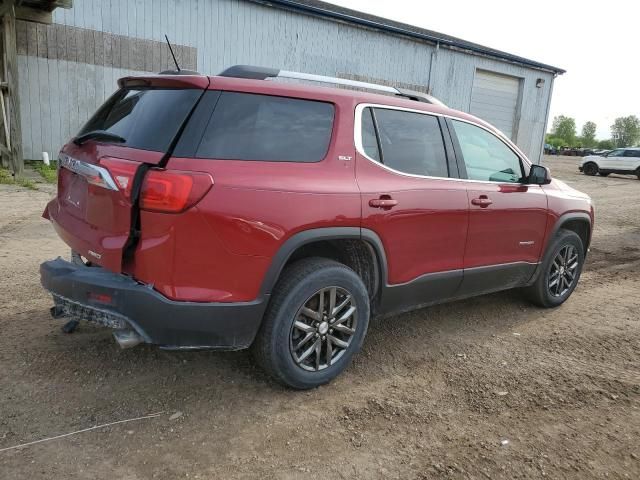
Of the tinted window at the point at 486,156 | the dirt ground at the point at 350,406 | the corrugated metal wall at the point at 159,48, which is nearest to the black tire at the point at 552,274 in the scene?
the dirt ground at the point at 350,406

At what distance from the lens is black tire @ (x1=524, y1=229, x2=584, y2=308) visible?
487 centimetres

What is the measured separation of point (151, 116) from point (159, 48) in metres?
12.1

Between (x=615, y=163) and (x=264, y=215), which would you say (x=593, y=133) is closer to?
(x=615, y=163)

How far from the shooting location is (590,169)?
91.4 ft

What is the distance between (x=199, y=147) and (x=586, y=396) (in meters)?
2.86

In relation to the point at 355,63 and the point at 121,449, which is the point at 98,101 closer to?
the point at 355,63

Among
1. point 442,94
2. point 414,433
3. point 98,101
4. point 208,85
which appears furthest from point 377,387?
point 442,94

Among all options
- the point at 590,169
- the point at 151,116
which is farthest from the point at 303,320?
the point at 590,169

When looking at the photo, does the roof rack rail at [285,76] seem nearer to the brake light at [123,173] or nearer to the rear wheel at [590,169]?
the brake light at [123,173]

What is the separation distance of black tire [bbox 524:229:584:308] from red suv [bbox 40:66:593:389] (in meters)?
1.19

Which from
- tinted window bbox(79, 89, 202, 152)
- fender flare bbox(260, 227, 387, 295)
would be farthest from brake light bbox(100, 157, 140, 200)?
fender flare bbox(260, 227, 387, 295)

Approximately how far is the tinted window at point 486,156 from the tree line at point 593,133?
367 ft

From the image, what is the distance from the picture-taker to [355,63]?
17219 millimetres

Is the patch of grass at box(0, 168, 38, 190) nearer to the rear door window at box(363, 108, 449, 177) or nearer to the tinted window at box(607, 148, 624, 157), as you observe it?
the rear door window at box(363, 108, 449, 177)
